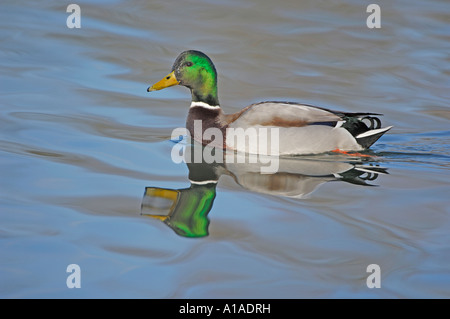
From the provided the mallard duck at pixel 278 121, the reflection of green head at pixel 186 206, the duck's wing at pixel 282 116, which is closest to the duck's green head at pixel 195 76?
the mallard duck at pixel 278 121

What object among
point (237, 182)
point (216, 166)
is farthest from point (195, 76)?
point (237, 182)

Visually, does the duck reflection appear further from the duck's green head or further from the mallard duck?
the duck's green head

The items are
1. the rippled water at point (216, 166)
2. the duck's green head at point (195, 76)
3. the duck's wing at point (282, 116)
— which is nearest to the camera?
the rippled water at point (216, 166)

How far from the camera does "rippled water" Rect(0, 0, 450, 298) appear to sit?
14.0 ft

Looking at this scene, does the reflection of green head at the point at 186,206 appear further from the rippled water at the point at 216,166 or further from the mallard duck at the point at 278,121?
the mallard duck at the point at 278,121

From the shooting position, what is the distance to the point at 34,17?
34.2 feet

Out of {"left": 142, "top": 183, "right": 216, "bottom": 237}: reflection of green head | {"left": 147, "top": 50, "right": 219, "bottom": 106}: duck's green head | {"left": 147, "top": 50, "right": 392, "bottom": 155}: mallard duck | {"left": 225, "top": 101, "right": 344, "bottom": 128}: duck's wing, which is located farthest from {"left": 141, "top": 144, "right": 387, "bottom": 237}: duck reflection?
{"left": 147, "top": 50, "right": 219, "bottom": 106}: duck's green head

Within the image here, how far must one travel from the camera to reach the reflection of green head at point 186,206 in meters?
4.88

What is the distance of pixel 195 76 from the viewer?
7016mm

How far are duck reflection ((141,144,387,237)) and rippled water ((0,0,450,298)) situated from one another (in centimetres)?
2

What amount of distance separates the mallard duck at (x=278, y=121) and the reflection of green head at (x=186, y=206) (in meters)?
1.07

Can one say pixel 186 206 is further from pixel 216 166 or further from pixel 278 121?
pixel 278 121

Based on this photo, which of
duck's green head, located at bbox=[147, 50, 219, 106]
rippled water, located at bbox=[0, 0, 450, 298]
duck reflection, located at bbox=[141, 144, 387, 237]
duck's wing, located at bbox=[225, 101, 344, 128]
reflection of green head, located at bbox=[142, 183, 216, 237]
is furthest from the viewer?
duck's green head, located at bbox=[147, 50, 219, 106]

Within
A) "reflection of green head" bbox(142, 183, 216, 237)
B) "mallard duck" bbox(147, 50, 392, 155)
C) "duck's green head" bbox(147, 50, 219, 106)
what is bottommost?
"reflection of green head" bbox(142, 183, 216, 237)
